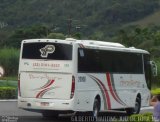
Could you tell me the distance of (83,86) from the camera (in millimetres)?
20031

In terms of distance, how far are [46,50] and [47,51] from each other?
54 millimetres

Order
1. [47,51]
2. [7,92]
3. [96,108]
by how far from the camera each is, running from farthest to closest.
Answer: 1. [7,92]
2. [96,108]
3. [47,51]

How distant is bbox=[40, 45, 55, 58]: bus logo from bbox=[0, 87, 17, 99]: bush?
52.1 ft

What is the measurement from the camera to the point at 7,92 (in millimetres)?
35656

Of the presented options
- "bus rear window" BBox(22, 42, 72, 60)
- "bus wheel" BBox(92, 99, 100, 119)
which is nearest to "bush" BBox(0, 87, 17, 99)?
"bus wheel" BBox(92, 99, 100, 119)

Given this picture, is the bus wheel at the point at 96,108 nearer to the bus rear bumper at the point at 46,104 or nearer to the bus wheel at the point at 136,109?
the bus rear bumper at the point at 46,104

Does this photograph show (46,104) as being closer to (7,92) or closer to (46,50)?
(46,50)

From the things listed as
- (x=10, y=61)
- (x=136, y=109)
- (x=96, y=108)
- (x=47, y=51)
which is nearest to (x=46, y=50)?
(x=47, y=51)

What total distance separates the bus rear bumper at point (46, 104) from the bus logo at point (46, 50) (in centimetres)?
162

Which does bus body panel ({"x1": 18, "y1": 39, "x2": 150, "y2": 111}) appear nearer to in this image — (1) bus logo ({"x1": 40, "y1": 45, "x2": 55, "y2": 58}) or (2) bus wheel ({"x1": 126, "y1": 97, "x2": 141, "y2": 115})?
(1) bus logo ({"x1": 40, "y1": 45, "x2": 55, "y2": 58})

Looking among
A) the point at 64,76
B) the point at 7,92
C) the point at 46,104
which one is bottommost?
the point at 46,104

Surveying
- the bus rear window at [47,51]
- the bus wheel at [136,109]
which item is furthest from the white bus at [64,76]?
the bus wheel at [136,109]

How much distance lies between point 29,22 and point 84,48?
93.8 metres

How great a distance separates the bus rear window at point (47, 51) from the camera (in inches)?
773
